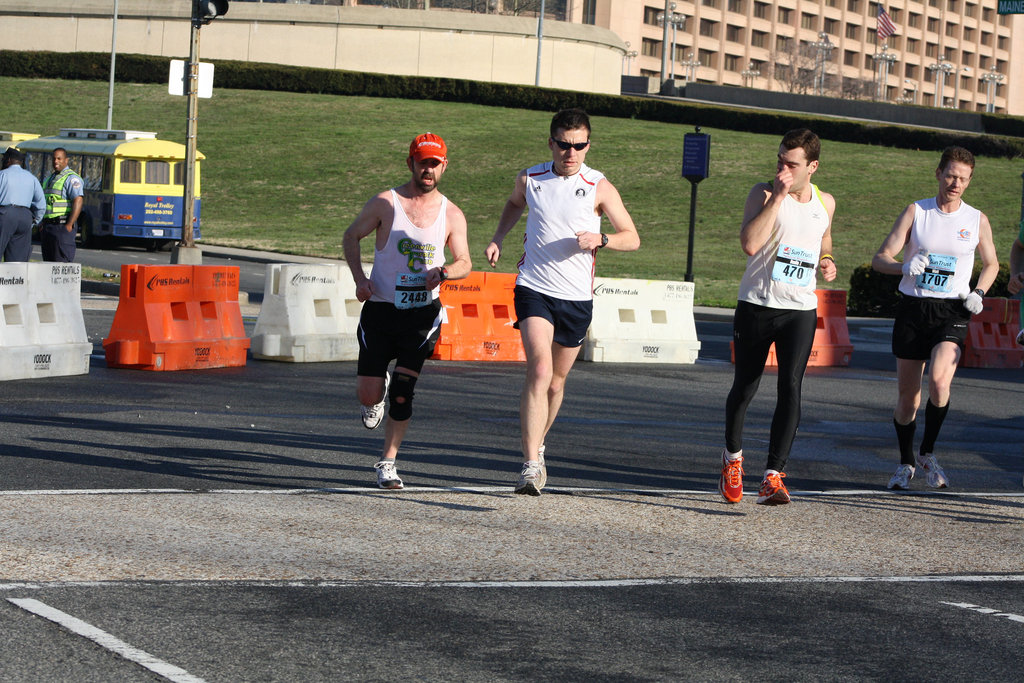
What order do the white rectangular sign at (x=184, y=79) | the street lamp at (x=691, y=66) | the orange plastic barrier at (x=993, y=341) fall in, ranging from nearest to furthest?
the orange plastic barrier at (x=993, y=341) < the white rectangular sign at (x=184, y=79) < the street lamp at (x=691, y=66)

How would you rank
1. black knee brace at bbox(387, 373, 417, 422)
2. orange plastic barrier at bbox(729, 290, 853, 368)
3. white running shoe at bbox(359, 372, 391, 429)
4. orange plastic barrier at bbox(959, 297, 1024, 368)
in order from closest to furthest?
black knee brace at bbox(387, 373, 417, 422), white running shoe at bbox(359, 372, 391, 429), orange plastic barrier at bbox(729, 290, 853, 368), orange plastic barrier at bbox(959, 297, 1024, 368)

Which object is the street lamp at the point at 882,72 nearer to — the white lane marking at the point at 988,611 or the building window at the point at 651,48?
the building window at the point at 651,48

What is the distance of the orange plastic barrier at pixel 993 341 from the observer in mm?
18172

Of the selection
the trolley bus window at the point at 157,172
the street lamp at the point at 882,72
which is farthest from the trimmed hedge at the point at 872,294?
the street lamp at the point at 882,72

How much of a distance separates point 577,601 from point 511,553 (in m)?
0.82

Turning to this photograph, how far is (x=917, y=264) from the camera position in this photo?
8.36 metres

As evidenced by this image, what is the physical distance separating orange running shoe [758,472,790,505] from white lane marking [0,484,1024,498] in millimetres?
451

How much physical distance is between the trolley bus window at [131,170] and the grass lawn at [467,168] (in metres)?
3.61

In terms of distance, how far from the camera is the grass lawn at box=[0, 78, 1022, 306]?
40.9 m

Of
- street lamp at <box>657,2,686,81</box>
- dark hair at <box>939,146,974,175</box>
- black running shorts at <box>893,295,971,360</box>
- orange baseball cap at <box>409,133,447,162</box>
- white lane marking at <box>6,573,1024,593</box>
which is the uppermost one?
street lamp at <box>657,2,686,81</box>

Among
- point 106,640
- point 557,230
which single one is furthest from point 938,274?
point 106,640

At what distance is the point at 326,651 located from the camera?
4.75 metres

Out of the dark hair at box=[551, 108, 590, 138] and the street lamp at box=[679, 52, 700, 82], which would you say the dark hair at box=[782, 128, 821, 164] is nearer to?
the dark hair at box=[551, 108, 590, 138]

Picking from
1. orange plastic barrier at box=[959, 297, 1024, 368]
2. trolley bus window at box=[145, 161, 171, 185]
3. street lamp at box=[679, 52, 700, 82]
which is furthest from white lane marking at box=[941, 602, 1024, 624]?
street lamp at box=[679, 52, 700, 82]
